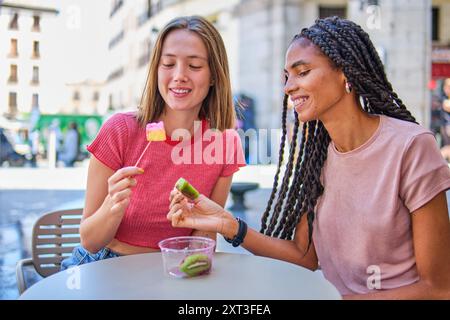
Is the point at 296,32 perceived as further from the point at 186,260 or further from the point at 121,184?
the point at 186,260

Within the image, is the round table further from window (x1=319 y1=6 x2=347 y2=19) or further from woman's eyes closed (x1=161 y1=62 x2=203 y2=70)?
window (x1=319 y1=6 x2=347 y2=19)

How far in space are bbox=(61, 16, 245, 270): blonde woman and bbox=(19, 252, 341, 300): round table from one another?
460 mm

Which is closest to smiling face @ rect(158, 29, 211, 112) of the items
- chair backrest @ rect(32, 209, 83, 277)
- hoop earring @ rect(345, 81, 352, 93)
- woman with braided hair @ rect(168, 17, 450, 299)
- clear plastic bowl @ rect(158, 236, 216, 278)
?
woman with braided hair @ rect(168, 17, 450, 299)

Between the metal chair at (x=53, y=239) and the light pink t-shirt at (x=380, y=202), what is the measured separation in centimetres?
169

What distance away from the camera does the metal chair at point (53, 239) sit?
2922 mm

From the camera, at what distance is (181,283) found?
65.1 inches

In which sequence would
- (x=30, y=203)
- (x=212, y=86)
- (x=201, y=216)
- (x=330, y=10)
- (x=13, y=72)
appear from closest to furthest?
(x=201, y=216) → (x=212, y=86) → (x=13, y=72) → (x=30, y=203) → (x=330, y=10)

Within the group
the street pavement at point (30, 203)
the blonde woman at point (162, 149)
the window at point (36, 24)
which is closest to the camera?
the blonde woman at point (162, 149)

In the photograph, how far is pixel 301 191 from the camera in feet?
7.43

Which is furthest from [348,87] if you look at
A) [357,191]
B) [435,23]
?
[435,23]

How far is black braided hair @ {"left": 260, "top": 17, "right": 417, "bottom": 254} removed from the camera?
6.63 ft

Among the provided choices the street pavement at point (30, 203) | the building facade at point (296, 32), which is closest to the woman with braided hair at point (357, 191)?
the street pavement at point (30, 203)

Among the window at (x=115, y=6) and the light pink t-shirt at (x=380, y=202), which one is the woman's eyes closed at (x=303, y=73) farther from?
the window at (x=115, y=6)

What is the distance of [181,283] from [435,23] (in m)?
17.9
